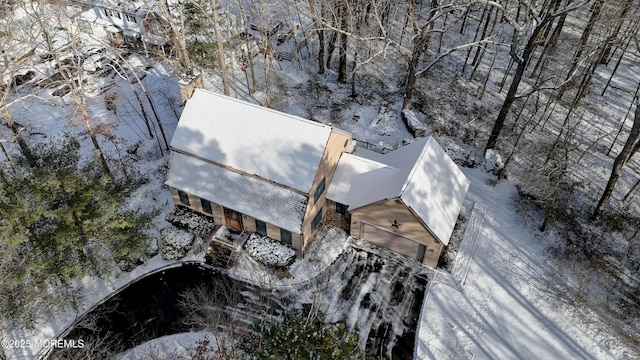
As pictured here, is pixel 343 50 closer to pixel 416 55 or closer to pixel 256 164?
pixel 416 55

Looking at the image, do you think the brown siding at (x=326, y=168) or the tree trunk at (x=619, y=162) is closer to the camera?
the brown siding at (x=326, y=168)

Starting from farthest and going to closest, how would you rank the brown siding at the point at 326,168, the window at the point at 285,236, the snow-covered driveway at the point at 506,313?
the window at the point at 285,236 → the brown siding at the point at 326,168 → the snow-covered driveway at the point at 506,313

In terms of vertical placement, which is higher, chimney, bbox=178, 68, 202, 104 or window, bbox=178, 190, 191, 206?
chimney, bbox=178, 68, 202, 104

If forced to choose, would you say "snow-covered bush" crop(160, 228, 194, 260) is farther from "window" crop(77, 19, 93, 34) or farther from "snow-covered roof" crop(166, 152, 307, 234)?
"window" crop(77, 19, 93, 34)

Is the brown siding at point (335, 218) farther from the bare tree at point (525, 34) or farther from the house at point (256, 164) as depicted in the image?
the bare tree at point (525, 34)

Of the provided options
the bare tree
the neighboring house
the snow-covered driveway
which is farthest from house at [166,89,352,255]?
the neighboring house

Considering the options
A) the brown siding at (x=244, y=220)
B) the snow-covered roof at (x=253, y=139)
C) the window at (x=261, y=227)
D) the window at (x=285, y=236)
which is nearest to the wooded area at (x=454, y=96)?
the brown siding at (x=244, y=220)

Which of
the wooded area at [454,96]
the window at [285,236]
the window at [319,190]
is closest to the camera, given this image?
the wooded area at [454,96]
